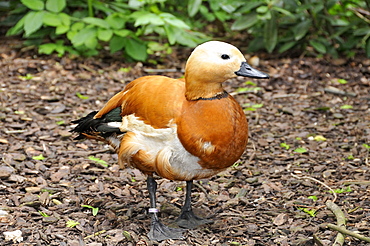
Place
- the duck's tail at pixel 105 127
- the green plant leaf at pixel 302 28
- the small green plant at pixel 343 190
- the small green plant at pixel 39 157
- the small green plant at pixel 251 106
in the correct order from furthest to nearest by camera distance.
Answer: the green plant leaf at pixel 302 28 < the small green plant at pixel 251 106 < the small green plant at pixel 39 157 < the small green plant at pixel 343 190 < the duck's tail at pixel 105 127

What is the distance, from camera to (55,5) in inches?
263

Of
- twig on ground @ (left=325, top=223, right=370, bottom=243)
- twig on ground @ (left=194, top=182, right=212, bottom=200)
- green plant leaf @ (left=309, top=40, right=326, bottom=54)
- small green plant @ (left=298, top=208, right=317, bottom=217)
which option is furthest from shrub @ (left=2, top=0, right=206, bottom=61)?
twig on ground @ (left=325, top=223, right=370, bottom=243)

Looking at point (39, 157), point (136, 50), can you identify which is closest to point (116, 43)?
point (136, 50)

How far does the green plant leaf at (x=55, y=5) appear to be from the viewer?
6.66m

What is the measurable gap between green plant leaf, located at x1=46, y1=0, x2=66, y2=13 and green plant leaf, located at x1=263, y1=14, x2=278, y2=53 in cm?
270

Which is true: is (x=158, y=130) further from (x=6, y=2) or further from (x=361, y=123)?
(x=6, y=2)

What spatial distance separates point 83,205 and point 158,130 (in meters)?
1.00

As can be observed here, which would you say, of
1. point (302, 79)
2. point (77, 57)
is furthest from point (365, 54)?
point (77, 57)

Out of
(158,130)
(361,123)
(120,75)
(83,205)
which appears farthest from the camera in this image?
(120,75)

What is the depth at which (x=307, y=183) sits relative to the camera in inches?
175

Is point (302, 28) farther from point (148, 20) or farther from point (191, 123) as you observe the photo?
point (191, 123)

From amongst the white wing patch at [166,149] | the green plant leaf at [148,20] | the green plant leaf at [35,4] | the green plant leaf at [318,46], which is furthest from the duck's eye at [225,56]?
the green plant leaf at [318,46]

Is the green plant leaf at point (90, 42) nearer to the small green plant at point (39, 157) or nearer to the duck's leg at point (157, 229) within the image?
the small green plant at point (39, 157)

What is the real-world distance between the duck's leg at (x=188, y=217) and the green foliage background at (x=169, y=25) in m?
2.84
